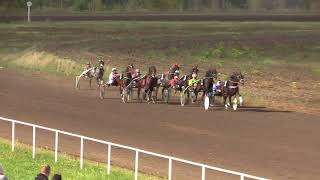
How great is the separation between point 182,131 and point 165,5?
6088cm

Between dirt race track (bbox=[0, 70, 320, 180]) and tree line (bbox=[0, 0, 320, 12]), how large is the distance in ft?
161

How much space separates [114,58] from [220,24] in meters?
18.8

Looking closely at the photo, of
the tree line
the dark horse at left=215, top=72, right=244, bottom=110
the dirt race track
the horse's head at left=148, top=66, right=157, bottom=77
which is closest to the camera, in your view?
the dirt race track

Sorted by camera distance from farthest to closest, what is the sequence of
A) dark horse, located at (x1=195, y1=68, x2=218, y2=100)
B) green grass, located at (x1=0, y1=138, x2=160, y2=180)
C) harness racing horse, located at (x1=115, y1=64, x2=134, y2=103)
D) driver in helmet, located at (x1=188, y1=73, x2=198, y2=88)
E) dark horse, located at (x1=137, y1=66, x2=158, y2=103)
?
harness racing horse, located at (x1=115, y1=64, x2=134, y2=103), dark horse, located at (x1=137, y1=66, x2=158, y2=103), driver in helmet, located at (x1=188, y1=73, x2=198, y2=88), dark horse, located at (x1=195, y1=68, x2=218, y2=100), green grass, located at (x1=0, y1=138, x2=160, y2=180)

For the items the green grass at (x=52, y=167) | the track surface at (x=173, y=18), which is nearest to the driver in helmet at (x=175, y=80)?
the green grass at (x=52, y=167)

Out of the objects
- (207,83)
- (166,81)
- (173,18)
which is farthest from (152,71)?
(173,18)

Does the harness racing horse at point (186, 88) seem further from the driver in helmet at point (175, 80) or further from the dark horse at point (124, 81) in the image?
the dark horse at point (124, 81)

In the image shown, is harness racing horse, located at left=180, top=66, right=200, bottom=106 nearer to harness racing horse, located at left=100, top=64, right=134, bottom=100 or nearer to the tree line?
harness racing horse, located at left=100, top=64, right=134, bottom=100

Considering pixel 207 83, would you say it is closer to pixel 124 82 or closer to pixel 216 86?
pixel 216 86

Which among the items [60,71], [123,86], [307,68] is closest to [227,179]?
[123,86]

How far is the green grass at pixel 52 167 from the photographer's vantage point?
14.8 meters

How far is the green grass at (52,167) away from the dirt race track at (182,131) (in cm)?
71

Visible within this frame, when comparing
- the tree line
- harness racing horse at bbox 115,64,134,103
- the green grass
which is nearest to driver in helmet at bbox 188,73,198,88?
harness racing horse at bbox 115,64,134,103

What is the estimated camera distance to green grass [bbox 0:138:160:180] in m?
14.8
